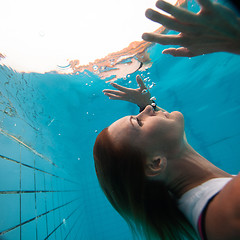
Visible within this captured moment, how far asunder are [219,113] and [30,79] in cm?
1813

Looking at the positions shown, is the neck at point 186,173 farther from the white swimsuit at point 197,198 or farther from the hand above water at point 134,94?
the hand above water at point 134,94

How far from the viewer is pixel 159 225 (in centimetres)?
212

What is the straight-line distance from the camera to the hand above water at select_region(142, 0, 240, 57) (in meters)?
1.27

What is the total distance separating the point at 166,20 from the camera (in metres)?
1.33

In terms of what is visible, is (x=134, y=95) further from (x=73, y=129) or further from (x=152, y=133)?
(x=73, y=129)

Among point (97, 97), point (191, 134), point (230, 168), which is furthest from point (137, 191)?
point (230, 168)

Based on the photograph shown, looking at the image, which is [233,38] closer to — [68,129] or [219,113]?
[68,129]

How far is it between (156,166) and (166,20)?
4.86ft

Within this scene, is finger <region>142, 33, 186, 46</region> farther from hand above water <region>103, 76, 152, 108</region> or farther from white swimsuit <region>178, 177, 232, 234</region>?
hand above water <region>103, 76, 152, 108</region>

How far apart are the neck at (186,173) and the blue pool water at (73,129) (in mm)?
1987

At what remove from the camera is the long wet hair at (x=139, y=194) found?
2057 millimetres

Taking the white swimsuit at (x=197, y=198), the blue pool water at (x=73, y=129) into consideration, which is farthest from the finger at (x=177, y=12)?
the blue pool water at (x=73, y=129)

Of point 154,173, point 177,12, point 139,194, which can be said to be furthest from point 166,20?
point 139,194

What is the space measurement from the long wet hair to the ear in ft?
0.22
